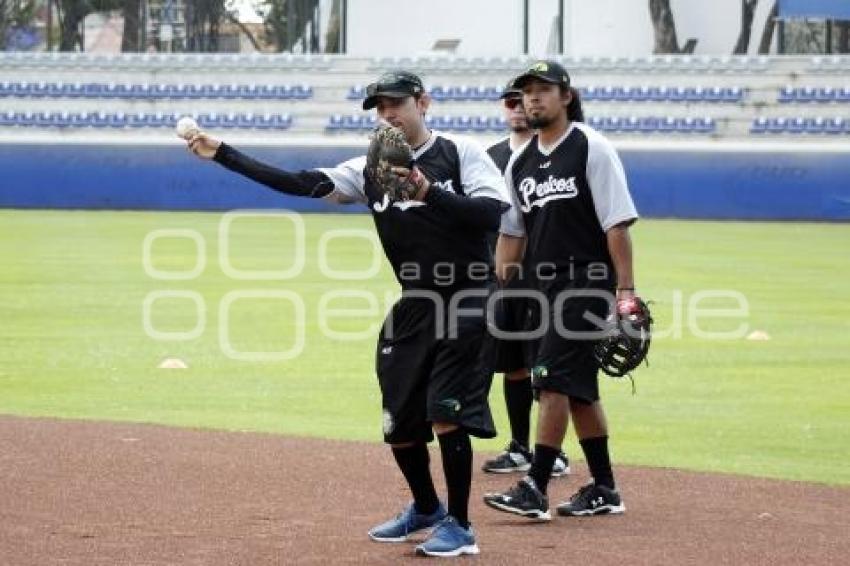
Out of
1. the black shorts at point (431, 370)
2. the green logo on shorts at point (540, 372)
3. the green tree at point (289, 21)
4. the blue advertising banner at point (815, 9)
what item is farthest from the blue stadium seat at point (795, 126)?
the black shorts at point (431, 370)

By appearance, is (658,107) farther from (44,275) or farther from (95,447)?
(95,447)

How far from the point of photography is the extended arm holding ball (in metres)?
7.23

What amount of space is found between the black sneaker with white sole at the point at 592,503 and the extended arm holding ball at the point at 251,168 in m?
1.86

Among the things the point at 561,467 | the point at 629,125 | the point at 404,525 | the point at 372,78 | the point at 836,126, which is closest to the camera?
the point at 404,525

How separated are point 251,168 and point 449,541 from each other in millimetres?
1698

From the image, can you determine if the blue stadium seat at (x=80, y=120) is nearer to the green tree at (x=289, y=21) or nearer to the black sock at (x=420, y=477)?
the green tree at (x=289, y=21)

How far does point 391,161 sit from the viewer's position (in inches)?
276

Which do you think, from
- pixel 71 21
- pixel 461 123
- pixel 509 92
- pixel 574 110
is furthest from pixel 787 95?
pixel 574 110

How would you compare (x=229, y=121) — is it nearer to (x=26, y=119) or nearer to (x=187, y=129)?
(x=26, y=119)

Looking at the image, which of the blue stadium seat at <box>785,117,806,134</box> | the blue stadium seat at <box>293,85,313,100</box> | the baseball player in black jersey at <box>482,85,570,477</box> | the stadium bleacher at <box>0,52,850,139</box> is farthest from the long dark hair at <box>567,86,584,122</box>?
the blue stadium seat at <box>293,85,313,100</box>

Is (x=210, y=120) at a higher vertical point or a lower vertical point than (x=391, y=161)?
lower

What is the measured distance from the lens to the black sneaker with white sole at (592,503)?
8195 millimetres

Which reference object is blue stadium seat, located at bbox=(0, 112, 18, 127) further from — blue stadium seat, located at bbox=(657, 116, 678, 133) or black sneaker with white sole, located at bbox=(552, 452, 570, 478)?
black sneaker with white sole, located at bbox=(552, 452, 570, 478)

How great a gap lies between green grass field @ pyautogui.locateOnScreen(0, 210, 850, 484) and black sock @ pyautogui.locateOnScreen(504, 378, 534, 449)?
0.75 m
